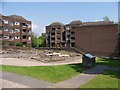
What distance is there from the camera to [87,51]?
1999 inches

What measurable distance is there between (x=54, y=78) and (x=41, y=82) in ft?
5.38

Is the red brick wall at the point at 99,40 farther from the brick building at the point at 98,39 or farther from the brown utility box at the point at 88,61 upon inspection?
the brown utility box at the point at 88,61

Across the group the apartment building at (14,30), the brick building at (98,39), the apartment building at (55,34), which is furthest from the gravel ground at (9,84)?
the apartment building at (55,34)

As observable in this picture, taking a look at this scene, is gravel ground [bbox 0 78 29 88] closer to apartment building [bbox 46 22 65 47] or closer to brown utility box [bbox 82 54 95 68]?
brown utility box [bbox 82 54 95 68]

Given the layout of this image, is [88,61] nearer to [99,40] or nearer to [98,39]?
[99,40]

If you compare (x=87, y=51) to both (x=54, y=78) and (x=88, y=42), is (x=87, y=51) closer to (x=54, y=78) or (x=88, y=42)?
(x=88, y=42)

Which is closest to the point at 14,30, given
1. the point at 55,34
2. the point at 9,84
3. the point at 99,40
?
the point at 55,34

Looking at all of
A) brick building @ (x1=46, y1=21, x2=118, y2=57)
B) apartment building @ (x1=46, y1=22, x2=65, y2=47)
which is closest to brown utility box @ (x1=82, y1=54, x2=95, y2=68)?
brick building @ (x1=46, y1=21, x2=118, y2=57)

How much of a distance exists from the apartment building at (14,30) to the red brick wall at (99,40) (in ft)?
83.0

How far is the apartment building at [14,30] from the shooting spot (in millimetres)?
68787

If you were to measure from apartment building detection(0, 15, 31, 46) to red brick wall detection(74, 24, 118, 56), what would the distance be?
996 inches

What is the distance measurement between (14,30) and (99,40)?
117ft

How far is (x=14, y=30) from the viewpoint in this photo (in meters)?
74.6

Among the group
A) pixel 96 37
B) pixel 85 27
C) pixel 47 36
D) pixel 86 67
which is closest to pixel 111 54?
pixel 96 37
